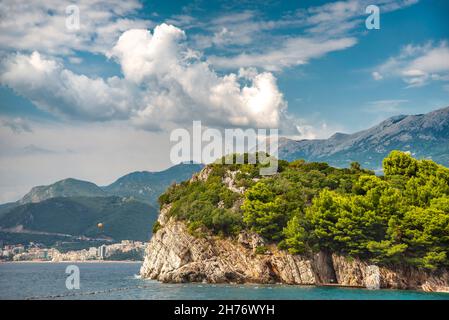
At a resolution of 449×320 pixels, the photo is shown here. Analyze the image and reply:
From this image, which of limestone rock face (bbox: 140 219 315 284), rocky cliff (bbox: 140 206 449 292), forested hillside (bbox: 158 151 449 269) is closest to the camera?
forested hillside (bbox: 158 151 449 269)

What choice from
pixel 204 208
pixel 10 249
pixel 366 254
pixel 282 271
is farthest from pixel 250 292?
pixel 10 249

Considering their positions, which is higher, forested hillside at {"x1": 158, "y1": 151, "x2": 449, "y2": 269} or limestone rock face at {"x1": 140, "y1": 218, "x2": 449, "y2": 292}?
forested hillside at {"x1": 158, "y1": 151, "x2": 449, "y2": 269}

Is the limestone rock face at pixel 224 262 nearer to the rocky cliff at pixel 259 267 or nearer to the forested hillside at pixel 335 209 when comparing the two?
the rocky cliff at pixel 259 267

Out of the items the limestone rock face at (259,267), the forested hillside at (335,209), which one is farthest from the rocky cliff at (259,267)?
the forested hillside at (335,209)

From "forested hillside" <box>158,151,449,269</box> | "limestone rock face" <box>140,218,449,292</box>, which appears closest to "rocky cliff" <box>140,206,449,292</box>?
"limestone rock face" <box>140,218,449,292</box>

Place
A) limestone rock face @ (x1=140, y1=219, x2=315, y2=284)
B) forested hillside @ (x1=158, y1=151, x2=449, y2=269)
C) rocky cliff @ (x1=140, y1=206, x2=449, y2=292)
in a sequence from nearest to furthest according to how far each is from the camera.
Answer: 1. forested hillside @ (x1=158, y1=151, x2=449, y2=269)
2. rocky cliff @ (x1=140, y1=206, x2=449, y2=292)
3. limestone rock face @ (x1=140, y1=219, x2=315, y2=284)

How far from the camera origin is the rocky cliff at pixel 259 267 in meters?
52.8

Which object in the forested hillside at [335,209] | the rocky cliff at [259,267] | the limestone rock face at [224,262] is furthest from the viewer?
the limestone rock face at [224,262]

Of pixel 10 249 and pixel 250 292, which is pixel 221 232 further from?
pixel 10 249

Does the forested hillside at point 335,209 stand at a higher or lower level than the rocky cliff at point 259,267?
higher

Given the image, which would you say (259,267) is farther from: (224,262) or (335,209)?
(335,209)

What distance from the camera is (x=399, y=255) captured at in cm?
5281

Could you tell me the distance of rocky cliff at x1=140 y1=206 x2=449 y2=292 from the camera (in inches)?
2080

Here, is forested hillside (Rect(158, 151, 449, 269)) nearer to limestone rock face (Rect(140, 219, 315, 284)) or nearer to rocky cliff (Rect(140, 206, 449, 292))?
rocky cliff (Rect(140, 206, 449, 292))
